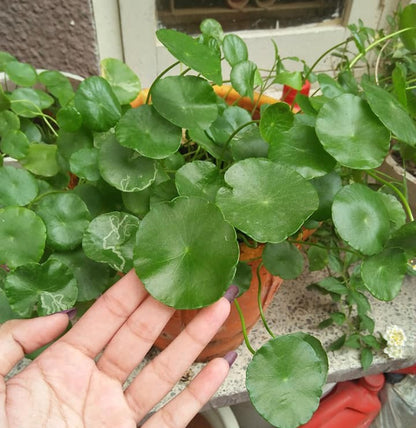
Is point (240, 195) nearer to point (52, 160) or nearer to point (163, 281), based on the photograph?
point (163, 281)

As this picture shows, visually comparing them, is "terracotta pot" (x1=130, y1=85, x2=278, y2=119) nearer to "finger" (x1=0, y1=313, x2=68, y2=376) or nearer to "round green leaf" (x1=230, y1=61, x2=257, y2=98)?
"round green leaf" (x1=230, y1=61, x2=257, y2=98)

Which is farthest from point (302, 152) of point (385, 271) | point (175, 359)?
point (175, 359)

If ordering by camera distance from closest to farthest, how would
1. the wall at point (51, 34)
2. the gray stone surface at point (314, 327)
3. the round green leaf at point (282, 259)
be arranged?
the round green leaf at point (282, 259) → the gray stone surface at point (314, 327) → the wall at point (51, 34)

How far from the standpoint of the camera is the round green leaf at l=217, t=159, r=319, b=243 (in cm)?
45

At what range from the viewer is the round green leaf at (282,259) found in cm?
55

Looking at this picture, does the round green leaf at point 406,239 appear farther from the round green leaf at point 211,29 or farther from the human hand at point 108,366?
the round green leaf at point 211,29

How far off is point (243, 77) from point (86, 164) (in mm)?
214

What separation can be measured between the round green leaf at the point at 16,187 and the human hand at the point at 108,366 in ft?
0.46

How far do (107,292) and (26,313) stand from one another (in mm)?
93

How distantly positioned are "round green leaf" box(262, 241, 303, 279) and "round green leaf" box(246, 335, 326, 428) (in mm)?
94

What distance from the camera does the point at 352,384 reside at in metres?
1.05

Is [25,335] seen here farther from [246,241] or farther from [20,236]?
[246,241]

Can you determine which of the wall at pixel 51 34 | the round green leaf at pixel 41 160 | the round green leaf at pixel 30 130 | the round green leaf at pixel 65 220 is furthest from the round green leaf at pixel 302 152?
the wall at pixel 51 34

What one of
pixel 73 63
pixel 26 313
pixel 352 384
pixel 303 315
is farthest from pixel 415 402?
pixel 73 63
